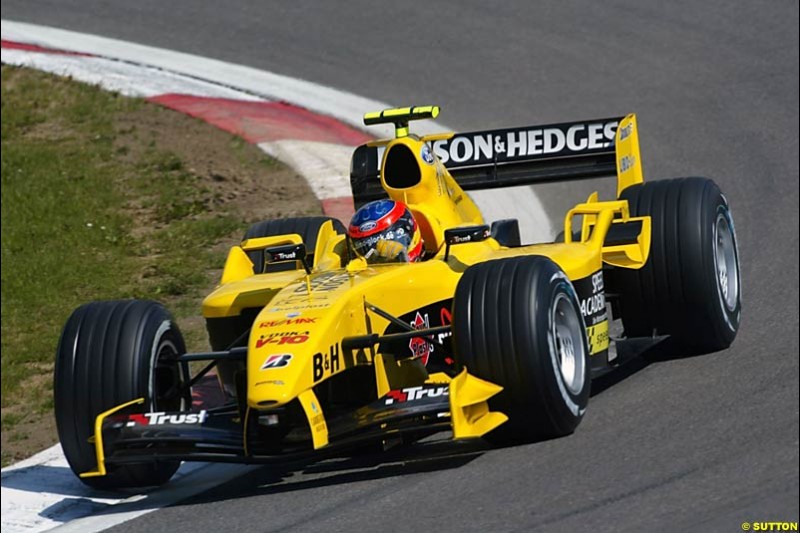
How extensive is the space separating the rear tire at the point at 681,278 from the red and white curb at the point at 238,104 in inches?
124

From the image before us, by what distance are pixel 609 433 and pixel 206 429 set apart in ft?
6.89

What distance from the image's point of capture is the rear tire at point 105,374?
791cm

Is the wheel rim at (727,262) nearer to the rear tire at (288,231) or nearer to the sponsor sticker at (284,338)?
the rear tire at (288,231)

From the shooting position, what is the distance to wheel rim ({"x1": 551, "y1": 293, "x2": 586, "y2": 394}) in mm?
7871

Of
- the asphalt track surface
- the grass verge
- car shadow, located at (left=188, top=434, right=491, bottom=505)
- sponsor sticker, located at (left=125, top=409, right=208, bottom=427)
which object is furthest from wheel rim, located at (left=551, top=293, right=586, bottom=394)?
the grass verge

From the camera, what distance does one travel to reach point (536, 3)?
1730 centimetres

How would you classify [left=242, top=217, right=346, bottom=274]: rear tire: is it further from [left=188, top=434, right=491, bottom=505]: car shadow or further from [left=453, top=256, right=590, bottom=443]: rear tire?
[left=453, top=256, right=590, bottom=443]: rear tire

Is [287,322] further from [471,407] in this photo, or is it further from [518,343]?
[518,343]

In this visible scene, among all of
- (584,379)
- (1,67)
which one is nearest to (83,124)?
(1,67)

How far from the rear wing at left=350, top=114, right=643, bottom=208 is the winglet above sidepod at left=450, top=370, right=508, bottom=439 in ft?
10.3

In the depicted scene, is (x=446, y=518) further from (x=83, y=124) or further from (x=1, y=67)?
(x=1, y=67)

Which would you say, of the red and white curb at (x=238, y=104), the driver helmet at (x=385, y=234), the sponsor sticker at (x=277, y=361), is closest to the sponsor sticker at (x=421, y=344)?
the driver helmet at (x=385, y=234)

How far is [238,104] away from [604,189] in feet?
14.1

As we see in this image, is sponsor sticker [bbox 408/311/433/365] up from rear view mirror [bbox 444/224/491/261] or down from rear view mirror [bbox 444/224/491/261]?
down
